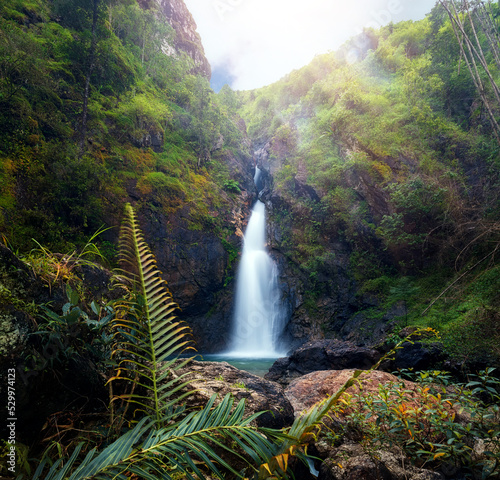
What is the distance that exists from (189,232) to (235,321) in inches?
242

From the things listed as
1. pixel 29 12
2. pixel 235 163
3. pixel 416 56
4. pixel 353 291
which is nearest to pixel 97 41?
pixel 29 12

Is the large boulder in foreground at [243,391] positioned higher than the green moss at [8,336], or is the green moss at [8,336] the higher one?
the green moss at [8,336]

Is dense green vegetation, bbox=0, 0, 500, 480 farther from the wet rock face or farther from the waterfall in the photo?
the waterfall

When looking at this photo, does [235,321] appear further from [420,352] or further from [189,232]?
[420,352]

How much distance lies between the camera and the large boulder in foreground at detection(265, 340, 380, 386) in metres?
7.32

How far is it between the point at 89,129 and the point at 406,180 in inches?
620

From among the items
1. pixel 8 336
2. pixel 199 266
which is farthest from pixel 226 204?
pixel 8 336

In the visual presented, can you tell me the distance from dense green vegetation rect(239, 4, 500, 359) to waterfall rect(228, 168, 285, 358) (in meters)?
2.15

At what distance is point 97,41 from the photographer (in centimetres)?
1200

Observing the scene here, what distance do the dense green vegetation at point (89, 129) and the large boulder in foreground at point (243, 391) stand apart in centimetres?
689

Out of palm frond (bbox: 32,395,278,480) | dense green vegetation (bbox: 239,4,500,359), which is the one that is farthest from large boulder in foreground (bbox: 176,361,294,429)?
dense green vegetation (bbox: 239,4,500,359)

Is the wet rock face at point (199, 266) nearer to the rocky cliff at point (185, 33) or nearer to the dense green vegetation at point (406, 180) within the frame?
the dense green vegetation at point (406, 180)

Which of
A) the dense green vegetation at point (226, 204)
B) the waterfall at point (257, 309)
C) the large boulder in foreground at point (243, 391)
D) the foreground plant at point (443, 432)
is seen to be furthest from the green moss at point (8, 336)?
the waterfall at point (257, 309)

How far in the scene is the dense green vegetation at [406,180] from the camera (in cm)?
869
